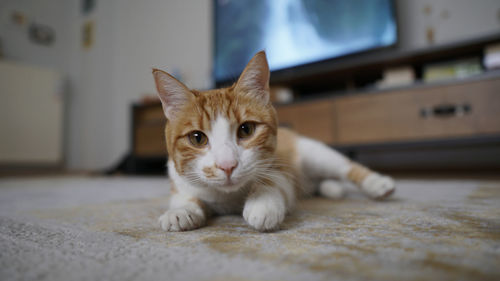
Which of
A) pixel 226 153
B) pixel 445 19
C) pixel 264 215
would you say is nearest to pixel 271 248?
pixel 264 215

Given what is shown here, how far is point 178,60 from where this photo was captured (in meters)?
3.30

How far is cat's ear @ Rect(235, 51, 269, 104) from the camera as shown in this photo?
0.65 metres

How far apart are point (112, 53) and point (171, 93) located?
3.89m

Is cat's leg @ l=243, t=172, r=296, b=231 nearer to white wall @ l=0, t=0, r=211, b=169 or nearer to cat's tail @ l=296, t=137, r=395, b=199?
cat's tail @ l=296, t=137, r=395, b=199

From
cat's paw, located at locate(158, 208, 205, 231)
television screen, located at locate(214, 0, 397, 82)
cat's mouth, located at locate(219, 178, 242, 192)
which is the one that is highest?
television screen, located at locate(214, 0, 397, 82)

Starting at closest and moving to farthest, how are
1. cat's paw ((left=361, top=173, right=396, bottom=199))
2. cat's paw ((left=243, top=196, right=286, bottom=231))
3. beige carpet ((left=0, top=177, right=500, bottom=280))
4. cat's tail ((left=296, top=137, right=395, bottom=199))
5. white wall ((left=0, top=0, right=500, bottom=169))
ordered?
beige carpet ((left=0, top=177, right=500, bottom=280)), cat's paw ((left=243, top=196, right=286, bottom=231)), cat's paw ((left=361, top=173, right=396, bottom=199)), cat's tail ((left=296, top=137, right=395, bottom=199)), white wall ((left=0, top=0, right=500, bottom=169))

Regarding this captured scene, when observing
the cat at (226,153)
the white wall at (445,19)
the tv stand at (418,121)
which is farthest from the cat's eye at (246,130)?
the white wall at (445,19)

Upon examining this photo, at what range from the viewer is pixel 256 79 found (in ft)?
2.22

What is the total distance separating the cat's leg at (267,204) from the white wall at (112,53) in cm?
202

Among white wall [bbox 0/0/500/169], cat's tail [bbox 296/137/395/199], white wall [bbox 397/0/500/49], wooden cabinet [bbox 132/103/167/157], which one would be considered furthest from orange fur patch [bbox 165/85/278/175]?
wooden cabinet [bbox 132/103/167/157]

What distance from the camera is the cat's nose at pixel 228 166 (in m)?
0.53

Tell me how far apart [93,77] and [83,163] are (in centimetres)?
138

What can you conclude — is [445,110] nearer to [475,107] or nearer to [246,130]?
[475,107]

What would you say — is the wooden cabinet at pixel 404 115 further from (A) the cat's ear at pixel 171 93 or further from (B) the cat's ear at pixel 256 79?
(A) the cat's ear at pixel 171 93
